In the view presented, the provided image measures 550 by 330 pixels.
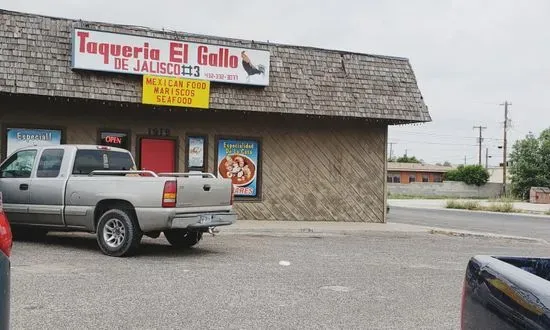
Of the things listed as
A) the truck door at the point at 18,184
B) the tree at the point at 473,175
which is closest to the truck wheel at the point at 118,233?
the truck door at the point at 18,184

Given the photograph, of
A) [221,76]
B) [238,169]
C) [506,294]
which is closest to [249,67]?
[221,76]

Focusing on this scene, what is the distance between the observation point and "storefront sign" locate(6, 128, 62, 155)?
619 inches

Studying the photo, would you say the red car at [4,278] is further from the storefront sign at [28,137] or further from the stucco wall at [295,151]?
the stucco wall at [295,151]

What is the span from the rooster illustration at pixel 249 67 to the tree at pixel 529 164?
46.6 m

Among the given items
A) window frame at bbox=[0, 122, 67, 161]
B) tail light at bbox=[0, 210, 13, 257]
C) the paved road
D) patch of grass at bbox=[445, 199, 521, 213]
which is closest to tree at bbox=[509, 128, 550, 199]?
patch of grass at bbox=[445, 199, 521, 213]

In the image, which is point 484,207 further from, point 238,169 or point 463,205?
point 238,169

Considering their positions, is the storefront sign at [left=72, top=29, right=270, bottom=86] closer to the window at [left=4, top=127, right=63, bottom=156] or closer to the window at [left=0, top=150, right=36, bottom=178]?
the window at [left=4, top=127, right=63, bottom=156]

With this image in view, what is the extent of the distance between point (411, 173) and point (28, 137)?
81943 mm

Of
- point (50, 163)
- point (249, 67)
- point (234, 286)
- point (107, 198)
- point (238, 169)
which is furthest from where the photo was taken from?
point (238, 169)

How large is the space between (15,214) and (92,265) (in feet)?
9.56

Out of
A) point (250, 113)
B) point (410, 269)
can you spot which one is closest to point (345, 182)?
point (250, 113)

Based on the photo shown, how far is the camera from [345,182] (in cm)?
1881

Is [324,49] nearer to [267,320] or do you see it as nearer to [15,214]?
[15,214]

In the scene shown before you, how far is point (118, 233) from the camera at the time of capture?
35.0 ft
